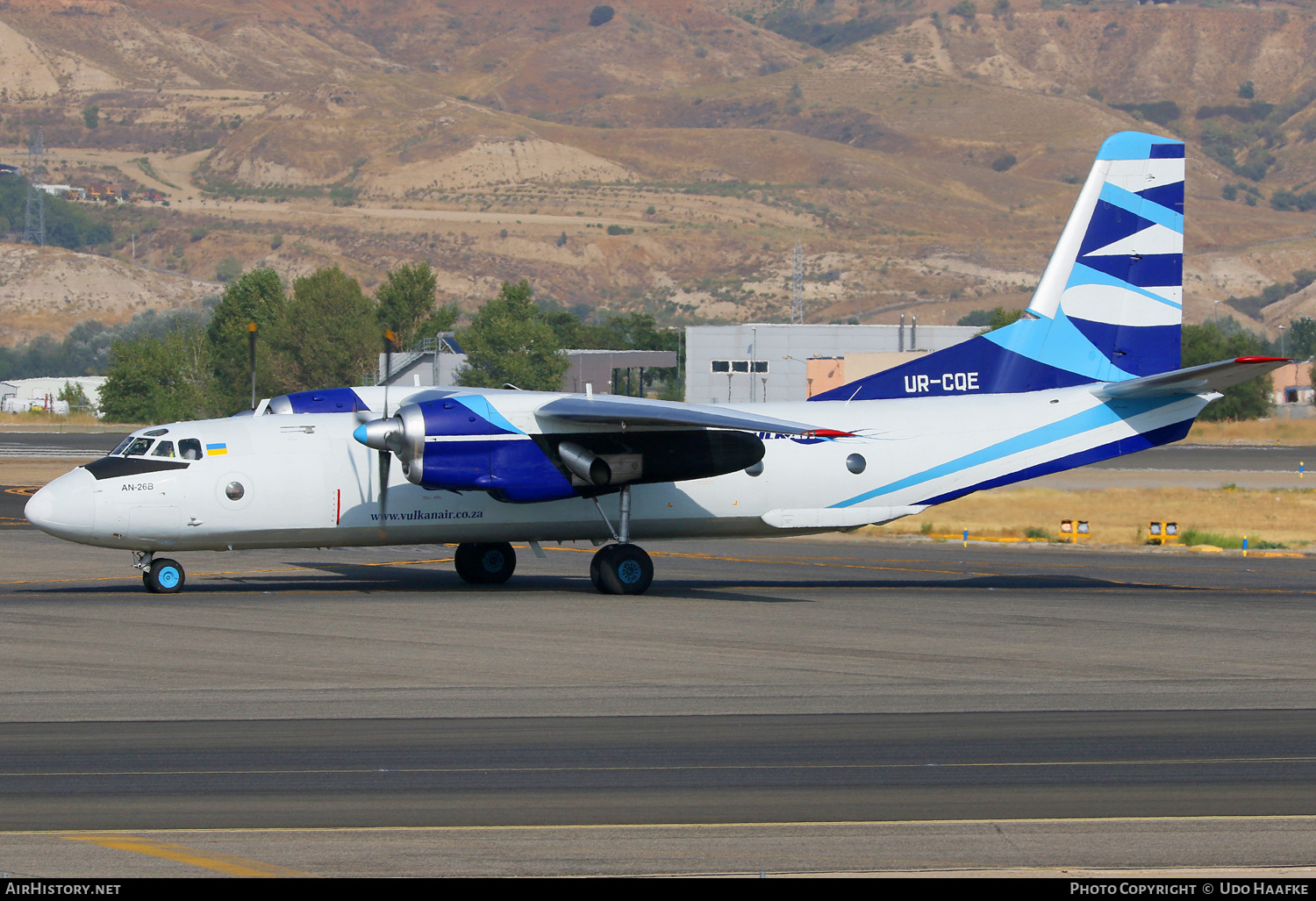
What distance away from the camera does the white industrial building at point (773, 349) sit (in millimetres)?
118000

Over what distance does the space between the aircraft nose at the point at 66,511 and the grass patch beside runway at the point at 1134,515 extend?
2328 cm

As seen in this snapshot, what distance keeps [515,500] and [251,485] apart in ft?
15.5

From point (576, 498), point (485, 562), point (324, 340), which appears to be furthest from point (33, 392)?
point (576, 498)

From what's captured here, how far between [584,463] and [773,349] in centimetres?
9900

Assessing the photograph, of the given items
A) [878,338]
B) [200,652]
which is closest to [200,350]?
[878,338]

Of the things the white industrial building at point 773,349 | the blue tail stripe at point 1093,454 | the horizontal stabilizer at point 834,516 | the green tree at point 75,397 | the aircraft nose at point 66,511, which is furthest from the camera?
the green tree at point 75,397

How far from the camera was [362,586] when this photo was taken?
26.7 m

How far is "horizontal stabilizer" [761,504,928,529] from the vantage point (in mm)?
25734

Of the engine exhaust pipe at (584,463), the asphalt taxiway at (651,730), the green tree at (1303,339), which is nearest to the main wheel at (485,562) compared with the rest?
the asphalt taxiway at (651,730)

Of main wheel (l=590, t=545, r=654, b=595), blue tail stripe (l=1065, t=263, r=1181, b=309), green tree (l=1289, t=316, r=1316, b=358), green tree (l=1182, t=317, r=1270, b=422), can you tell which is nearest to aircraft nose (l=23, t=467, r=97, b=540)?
main wheel (l=590, t=545, r=654, b=595)

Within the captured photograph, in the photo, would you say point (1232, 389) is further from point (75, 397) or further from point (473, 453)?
point (75, 397)

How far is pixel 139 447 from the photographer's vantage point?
79.5 ft

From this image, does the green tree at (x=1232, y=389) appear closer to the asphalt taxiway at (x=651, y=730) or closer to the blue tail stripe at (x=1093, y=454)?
the blue tail stripe at (x=1093, y=454)

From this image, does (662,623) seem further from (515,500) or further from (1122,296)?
(1122,296)
